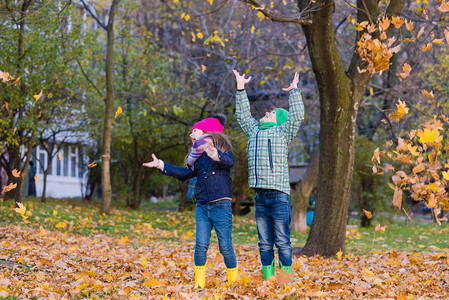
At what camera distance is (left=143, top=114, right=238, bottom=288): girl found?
5141 millimetres

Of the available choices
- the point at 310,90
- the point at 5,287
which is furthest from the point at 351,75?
the point at 310,90

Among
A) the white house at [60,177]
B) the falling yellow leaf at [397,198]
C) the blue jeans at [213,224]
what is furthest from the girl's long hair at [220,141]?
the white house at [60,177]

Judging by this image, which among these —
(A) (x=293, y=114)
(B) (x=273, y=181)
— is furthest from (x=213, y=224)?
(A) (x=293, y=114)

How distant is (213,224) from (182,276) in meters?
1.02

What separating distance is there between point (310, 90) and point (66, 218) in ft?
42.7

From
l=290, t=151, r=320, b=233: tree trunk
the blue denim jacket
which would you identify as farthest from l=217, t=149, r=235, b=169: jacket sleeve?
l=290, t=151, r=320, b=233: tree trunk

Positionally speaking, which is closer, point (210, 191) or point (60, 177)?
point (210, 191)

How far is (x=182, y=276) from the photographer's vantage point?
590 cm

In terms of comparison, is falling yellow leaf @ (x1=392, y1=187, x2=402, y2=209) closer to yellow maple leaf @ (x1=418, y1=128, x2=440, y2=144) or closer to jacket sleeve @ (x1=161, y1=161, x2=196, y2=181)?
yellow maple leaf @ (x1=418, y1=128, x2=440, y2=144)

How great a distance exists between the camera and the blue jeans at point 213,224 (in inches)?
203

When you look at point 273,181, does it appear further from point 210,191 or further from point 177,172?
point 177,172

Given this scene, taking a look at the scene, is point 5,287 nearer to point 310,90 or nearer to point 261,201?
point 261,201

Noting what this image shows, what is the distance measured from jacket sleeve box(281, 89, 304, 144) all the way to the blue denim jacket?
62 centimetres

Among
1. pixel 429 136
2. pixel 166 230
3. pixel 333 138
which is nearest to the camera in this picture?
pixel 429 136
